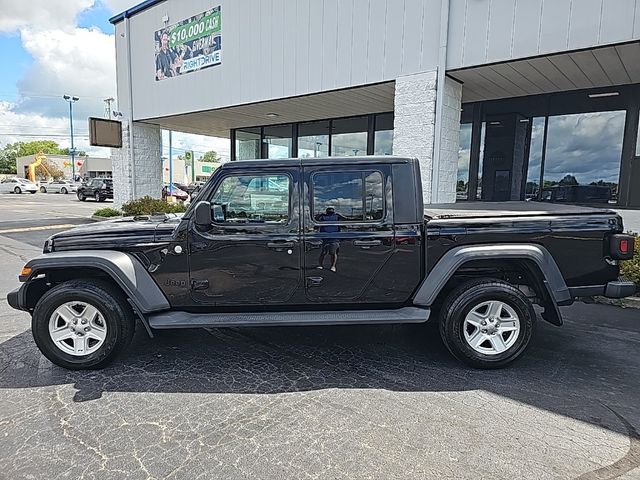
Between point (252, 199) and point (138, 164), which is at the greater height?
point (138, 164)

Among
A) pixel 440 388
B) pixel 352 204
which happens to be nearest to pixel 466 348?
pixel 440 388

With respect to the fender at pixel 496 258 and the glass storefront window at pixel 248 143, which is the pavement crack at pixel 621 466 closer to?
the fender at pixel 496 258

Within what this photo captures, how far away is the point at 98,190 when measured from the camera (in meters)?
30.3

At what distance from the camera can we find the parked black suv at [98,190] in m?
30.2

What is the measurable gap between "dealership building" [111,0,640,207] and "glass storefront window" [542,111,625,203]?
0.03 m

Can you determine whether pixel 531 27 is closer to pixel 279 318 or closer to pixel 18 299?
pixel 279 318

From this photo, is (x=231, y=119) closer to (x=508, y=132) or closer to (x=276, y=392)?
(x=508, y=132)

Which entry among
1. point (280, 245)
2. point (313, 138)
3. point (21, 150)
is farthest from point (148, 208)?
point (21, 150)

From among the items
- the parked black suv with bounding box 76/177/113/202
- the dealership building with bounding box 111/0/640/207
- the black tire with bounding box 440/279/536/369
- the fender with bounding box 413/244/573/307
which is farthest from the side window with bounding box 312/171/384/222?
the parked black suv with bounding box 76/177/113/202

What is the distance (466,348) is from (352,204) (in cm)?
163

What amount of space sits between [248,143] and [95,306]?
14.2 meters

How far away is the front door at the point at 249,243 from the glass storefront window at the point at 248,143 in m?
13.3

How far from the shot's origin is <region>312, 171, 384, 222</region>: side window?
156 inches

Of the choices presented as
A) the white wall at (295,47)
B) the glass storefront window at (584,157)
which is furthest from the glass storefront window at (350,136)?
the glass storefront window at (584,157)
